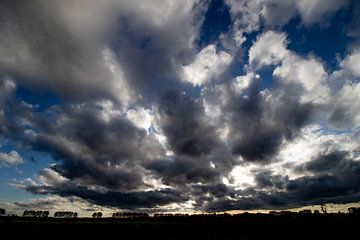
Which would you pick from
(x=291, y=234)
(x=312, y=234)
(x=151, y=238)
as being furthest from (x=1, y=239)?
(x=312, y=234)

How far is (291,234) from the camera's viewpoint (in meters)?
100

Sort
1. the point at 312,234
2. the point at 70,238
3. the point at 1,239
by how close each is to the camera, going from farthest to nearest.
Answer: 1. the point at 312,234
2. the point at 70,238
3. the point at 1,239

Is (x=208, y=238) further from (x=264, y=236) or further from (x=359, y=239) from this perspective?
(x=359, y=239)

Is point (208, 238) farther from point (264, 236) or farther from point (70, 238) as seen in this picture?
point (70, 238)

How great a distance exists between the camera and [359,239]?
84375mm

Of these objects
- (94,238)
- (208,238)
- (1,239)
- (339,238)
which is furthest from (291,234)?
(1,239)

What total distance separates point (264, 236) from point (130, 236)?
51.3m

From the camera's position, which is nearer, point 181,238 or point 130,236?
point 181,238

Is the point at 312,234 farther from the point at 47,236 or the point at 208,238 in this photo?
the point at 47,236

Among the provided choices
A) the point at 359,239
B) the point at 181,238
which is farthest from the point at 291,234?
the point at 181,238

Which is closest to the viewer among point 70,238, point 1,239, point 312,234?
point 1,239

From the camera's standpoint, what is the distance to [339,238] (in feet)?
293

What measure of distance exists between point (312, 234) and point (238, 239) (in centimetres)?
3247

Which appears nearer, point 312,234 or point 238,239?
point 238,239
